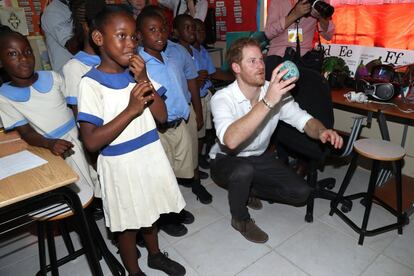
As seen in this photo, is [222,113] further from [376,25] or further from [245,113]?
[376,25]

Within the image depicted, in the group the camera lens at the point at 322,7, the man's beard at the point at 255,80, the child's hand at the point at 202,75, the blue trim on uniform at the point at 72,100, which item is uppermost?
the camera lens at the point at 322,7

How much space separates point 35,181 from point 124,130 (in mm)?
371

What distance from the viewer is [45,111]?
60.5 inches

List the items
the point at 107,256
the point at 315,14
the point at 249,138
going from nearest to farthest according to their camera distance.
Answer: the point at 107,256 < the point at 249,138 < the point at 315,14

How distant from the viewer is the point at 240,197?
5.85ft

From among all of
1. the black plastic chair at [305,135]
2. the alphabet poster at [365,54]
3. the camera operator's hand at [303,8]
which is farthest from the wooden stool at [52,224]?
the alphabet poster at [365,54]

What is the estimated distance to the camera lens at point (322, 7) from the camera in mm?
2078

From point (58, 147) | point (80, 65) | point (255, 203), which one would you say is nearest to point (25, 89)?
point (80, 65)

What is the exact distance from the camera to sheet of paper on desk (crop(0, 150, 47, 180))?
1102 millimetres

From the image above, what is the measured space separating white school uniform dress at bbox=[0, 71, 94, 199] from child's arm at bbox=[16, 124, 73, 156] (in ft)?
0.12

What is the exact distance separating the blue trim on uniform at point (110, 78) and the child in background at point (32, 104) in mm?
379

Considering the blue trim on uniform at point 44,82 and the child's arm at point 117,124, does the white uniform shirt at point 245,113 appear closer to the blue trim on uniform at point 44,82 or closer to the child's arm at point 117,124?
the child's arm at point 117,124

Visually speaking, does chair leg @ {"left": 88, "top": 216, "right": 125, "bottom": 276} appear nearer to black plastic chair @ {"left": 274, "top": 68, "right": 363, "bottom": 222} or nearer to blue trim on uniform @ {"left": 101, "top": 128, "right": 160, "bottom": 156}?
blue trim on uniform @ {"left": 101, "top": 128, "right": 160, "bottom": 156}

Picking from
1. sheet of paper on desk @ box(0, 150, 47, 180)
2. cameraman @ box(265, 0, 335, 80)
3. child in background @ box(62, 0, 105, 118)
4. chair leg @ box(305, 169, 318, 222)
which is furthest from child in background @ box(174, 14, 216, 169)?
sheet of paper on desk @ box(0, 150, 47, 180)
